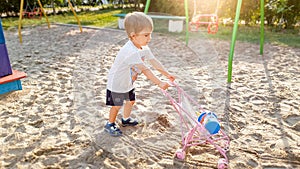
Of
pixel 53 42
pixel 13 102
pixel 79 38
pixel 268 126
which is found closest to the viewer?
pixel 268 126

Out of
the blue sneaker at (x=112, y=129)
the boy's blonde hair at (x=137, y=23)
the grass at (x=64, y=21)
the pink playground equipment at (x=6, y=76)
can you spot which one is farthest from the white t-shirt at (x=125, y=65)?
the grass at (x=64, y=21)

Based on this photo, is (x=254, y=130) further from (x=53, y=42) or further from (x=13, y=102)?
(x=53, y=42)

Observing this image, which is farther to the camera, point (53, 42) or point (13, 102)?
point (53, 42)

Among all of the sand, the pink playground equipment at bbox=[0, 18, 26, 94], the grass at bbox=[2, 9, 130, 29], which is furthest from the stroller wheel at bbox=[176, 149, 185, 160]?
the grass at bbox=[2, 9, 130, 29]

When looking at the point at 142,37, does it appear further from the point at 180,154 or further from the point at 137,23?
the point at 180,154

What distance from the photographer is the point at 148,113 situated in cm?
303

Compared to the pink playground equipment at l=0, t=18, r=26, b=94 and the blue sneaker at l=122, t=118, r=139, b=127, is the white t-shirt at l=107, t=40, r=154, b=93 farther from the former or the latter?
the pink playground equipment at l=0, t=18, r=26, b=94

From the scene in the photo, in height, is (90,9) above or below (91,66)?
above

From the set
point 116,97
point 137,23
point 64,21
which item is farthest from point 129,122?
point 64,21

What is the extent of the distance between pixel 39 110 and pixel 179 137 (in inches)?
65.7

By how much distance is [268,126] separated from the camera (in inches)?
108

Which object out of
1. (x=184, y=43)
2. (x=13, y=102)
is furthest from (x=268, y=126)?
(x=184, y=43)

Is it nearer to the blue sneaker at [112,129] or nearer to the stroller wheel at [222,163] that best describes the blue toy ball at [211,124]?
the stroller wheel at [222,163]

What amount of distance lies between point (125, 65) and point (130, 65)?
0.04 meters
